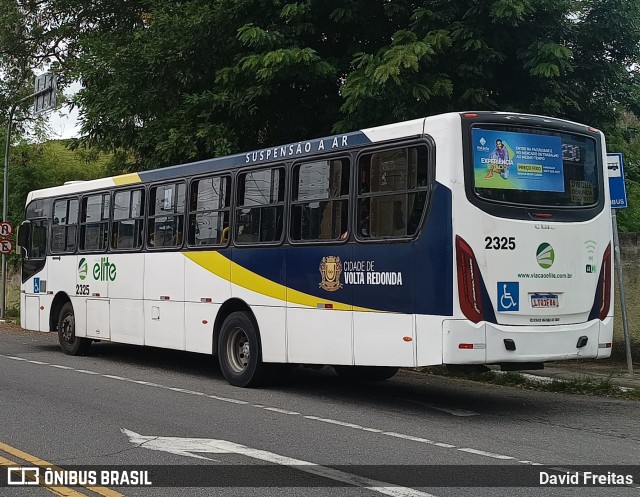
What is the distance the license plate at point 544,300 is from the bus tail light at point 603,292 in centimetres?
67

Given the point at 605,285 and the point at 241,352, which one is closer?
the point at 605,285

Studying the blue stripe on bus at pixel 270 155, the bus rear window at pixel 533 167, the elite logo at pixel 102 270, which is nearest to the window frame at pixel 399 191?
the blue stripe on bus at pixel 270 155

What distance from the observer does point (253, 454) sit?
8.05 meters

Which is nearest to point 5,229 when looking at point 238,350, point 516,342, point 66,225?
point 66,225

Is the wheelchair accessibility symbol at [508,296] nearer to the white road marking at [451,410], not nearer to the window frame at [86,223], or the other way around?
the white road marking at [451,410]

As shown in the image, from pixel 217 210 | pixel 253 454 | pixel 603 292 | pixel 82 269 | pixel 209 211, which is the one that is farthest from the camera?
pixel 82 269

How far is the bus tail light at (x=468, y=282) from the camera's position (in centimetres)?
980

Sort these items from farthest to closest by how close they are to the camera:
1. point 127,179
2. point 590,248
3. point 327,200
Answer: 1. point 127,179
2. point 327,200
3. point 590,248

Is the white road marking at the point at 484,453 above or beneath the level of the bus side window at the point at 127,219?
beneath

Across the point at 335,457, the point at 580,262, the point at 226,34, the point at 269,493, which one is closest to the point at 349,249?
the point at 580,262

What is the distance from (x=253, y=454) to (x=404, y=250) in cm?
317

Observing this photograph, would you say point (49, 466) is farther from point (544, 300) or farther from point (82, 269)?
point (82, 269)

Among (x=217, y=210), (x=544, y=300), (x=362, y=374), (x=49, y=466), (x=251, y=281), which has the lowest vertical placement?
(x=49, y=466)

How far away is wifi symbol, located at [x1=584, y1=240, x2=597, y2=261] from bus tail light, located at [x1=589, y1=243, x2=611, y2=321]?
0.23 metres
